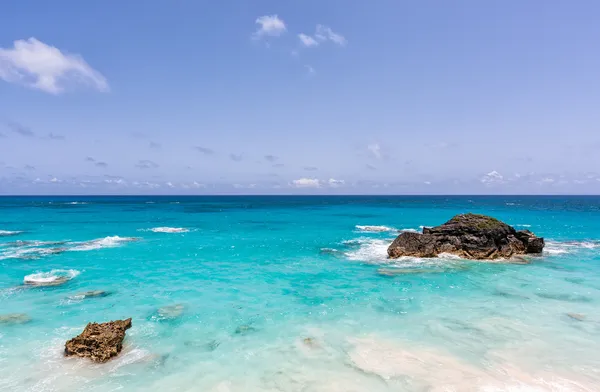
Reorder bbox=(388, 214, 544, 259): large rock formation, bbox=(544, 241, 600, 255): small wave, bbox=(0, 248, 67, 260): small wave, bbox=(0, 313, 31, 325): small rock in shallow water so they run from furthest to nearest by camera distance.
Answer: bbox=(544, 241, 600, 255): small wave, bbox=(388, 214, 544, 259): large rock formation, bbox=(0, 248, 67, 260): small wave, bbox=(0, 313, 31, 325): small rock in shallow water

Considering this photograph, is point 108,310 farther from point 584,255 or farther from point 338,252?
point 584,255

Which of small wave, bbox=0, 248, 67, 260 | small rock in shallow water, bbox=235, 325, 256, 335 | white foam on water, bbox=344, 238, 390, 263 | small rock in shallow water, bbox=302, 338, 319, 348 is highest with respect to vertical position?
small wave, bbox=0, 248, 67, 260

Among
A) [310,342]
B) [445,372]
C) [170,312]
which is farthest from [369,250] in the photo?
[445,372]

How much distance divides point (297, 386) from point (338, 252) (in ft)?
82.2

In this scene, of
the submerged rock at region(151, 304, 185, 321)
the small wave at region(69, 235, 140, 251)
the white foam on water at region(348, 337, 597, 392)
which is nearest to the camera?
the white foam on water at region(348, 337, 597, 392)

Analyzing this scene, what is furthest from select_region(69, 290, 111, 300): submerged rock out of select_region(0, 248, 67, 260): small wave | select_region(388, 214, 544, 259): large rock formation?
select_region(388, 214, 544, 259): large rock formation

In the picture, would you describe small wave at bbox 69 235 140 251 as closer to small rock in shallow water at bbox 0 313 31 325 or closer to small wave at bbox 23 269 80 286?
small wave at bbox 23 269 80 286

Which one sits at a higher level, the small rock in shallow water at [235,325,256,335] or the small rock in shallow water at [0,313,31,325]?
the small rock in shallow water at [0,313,31,325]

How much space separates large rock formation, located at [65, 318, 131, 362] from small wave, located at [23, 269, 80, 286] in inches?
509

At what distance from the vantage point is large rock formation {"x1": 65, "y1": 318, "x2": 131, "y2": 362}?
13.3 metres

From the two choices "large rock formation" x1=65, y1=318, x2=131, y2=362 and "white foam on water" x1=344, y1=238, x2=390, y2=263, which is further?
"white foam on water" x1=344, y1=238, x2=390, y2=263

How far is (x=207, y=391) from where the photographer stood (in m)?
11.6

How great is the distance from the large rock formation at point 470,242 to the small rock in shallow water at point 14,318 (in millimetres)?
27874

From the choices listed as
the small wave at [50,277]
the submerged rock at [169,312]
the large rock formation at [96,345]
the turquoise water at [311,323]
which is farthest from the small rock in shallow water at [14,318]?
the submerged rock at [169,312]
